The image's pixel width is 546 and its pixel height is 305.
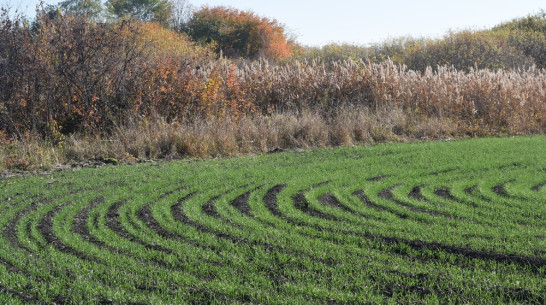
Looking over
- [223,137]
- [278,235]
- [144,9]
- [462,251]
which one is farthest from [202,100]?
[144,9]

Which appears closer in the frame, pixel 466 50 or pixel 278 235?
pixel 278 235

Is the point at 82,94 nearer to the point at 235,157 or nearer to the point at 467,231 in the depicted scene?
the point at 235,157

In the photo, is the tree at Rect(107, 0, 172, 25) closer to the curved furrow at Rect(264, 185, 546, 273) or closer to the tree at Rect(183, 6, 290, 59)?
the tree at Rect(183, 6, 290, 59)

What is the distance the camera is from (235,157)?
1002 centimetres

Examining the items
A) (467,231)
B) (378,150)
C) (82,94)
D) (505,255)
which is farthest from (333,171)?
(82,94)

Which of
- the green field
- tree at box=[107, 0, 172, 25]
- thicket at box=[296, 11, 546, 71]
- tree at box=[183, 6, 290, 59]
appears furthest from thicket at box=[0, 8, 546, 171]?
tree at box=[107, 0, 172, 25]

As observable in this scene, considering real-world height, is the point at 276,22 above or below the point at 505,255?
above

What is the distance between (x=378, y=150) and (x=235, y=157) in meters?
2.54

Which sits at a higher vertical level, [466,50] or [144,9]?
[144,9]

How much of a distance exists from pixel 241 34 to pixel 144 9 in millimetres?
11099

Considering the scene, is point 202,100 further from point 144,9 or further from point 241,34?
point 144,9

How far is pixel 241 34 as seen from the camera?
94.1 feet

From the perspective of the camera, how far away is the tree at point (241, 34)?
93.1ft

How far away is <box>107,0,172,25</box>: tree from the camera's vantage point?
33.4 metres
